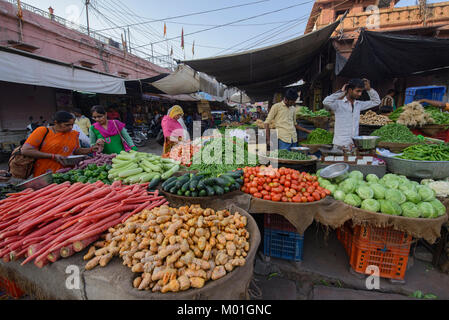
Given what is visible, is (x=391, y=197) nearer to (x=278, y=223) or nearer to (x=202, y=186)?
(x=278, y=223)

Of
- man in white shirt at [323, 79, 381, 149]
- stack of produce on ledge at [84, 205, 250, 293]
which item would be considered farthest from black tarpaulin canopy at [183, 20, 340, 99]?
stack of produce on ledge at [84, 205, 250, 293]

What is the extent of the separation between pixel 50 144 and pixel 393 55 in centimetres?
773

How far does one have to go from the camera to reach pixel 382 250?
232cm

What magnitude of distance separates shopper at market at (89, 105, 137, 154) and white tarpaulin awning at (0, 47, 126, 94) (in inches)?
134

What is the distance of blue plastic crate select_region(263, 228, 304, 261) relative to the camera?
2.66m

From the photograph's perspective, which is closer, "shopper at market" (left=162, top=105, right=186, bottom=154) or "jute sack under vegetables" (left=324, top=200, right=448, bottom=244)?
"jute sack under vegetables" (left=324, top=200, right=448, bottom=244)

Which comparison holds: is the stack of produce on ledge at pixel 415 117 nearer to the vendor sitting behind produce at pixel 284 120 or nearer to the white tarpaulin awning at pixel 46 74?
the vendor sitting behind produce at pixel 284 120

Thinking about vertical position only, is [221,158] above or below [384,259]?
above

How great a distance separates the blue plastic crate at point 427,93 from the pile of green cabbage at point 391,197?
629cm

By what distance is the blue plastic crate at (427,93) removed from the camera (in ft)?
20.8

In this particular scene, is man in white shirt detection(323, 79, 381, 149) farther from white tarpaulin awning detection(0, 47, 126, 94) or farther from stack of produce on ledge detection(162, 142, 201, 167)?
white tarpaulin awning detection(0, 47, 126, 94)

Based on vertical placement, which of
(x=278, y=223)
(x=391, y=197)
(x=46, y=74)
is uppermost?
(x=46, y=74)

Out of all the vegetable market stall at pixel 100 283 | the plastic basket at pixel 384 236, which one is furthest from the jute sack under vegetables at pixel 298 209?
the vegetable market stall at pixel 100 283

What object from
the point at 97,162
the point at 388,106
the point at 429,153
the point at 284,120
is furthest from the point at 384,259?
the point at 388,106
